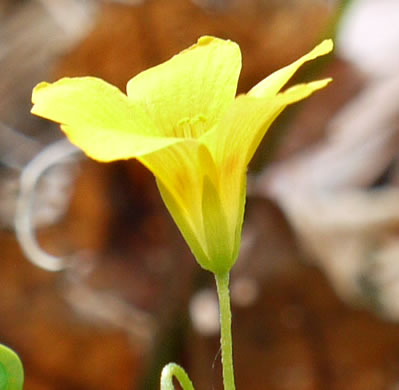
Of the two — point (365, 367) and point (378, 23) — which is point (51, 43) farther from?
point (365, 367)

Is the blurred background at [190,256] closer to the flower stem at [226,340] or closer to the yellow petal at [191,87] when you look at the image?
the yellow petal at [191,87]

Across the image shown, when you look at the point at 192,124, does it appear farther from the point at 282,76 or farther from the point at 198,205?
the point at 282,76

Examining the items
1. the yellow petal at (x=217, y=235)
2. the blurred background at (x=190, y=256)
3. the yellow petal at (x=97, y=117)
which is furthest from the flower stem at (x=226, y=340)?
the blurred background at (x=190, y=256)

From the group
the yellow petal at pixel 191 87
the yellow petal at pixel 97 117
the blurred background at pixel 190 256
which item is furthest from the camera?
the blurred background at pixel 190 256

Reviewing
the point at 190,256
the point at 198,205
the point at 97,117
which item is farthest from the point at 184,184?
the point at 190,256

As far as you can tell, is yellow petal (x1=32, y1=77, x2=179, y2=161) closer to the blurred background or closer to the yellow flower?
the yellow flower

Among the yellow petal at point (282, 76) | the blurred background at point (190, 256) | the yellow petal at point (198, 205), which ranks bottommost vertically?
the blurred background at point (190, 256)

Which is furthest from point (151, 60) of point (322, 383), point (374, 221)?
point (322, 383)

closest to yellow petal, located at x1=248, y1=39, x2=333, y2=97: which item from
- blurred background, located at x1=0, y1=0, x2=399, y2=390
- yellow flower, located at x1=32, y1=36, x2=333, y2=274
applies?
yellow flower, located at x1=32, y1=36, x2=333, y2=274
